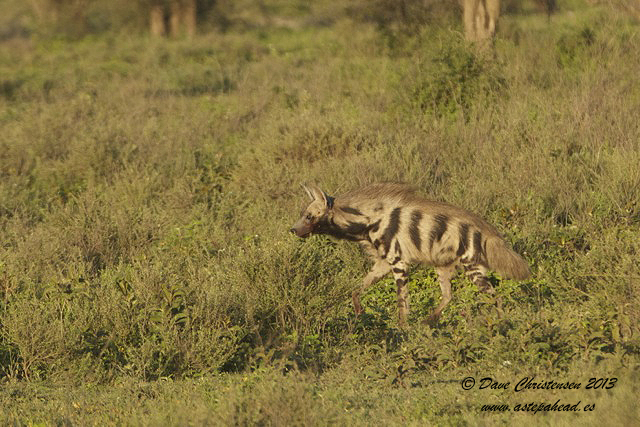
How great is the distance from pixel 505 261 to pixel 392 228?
1019mm

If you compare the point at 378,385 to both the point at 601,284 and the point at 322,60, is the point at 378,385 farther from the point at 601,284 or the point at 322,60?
the point at 322,60

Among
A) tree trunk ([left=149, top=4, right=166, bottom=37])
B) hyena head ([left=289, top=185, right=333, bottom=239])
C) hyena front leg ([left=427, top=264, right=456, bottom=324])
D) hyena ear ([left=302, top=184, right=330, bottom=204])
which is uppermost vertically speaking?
hyena ear ([left=302, top=184, right=330, bottom=204])

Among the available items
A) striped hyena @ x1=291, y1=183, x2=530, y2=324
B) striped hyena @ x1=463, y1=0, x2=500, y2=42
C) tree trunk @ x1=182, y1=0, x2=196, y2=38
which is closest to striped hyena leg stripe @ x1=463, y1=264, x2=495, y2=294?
striped hyena @ x1=291, y1=183, x2=530, y2=324

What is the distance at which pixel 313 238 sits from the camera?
8.57 m

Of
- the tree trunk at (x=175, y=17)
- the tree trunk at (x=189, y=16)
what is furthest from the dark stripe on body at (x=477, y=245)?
the tree trunk at (x=175, y=17)

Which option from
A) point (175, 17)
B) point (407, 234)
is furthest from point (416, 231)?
point (175, 17)

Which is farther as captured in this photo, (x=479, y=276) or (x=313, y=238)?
(x=313, y=238)

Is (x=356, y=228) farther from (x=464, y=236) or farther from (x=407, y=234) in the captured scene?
(x=464, y=236)

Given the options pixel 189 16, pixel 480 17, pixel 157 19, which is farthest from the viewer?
pixel 157 19

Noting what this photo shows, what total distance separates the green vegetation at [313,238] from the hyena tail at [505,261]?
12cm

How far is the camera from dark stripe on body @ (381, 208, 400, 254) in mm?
7977

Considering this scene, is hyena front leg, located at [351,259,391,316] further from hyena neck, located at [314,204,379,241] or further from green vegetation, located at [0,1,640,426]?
hyena neck, located at [314,204,379,241]

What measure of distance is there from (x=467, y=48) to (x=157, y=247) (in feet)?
21.1

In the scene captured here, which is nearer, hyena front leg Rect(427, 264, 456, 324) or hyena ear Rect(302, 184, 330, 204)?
hyena front leg Rect(427, 264, 456, 324)
